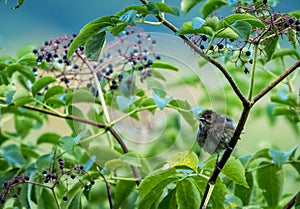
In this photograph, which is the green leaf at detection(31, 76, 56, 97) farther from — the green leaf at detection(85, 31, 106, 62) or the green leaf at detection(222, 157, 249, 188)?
the green leaf at detection(222, 157, 249, 188)

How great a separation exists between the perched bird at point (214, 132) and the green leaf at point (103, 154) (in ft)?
0.56

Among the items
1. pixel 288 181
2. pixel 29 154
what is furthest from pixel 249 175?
pixel 288 181

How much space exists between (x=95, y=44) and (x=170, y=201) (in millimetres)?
300

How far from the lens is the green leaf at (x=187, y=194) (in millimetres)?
938

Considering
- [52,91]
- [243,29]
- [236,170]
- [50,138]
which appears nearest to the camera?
[243,29]

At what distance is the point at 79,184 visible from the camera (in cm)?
109

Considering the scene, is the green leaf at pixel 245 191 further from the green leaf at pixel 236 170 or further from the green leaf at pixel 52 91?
the green leaf at pixel 52 91

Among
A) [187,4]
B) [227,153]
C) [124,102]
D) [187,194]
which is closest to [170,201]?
[187,194]

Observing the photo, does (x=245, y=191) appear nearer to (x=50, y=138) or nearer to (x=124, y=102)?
(x=124, y=102)

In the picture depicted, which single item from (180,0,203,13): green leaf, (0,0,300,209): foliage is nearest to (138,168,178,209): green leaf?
(0,0,300,209): foliage

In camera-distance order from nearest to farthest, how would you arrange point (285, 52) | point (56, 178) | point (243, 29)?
1. point (243, 29)
2. point (56, 178)
3. point (285, 52)

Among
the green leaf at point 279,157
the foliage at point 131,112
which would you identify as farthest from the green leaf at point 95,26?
the green leaf at point 279,157

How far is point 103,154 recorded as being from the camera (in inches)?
44.1

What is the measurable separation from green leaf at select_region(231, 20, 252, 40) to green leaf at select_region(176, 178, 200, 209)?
0.27m
